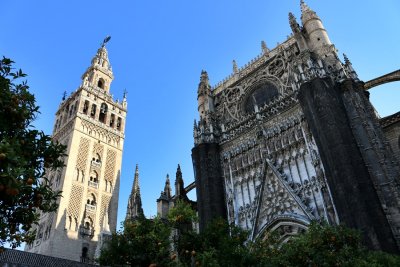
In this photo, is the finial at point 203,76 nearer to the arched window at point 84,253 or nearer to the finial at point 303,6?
the finial at point 303,6

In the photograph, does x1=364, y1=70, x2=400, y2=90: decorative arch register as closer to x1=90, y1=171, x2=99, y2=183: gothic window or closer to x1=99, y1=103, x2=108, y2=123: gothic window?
x1=90, y1=171, x2=99, y2=183: gothic window

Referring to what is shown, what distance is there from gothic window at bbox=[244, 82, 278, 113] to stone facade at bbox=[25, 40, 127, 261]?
17947mm

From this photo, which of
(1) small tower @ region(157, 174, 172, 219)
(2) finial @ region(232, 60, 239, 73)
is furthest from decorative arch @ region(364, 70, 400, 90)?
(1) small tower @ region(157, 174, 172, 219)

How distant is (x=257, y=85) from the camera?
26469 millimetres

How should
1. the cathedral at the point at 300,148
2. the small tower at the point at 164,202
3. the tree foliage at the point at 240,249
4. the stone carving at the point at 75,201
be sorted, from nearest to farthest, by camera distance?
1. the tree foliage at the point at 240,249
2. the cathedral at the point at 300,148
3. the small tower at the point at 164,202
4. the stone carving at the point at 75,201

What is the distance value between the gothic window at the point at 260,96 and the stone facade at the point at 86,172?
1795cm

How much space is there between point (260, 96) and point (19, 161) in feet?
69.8

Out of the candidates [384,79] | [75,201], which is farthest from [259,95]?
[75,201]

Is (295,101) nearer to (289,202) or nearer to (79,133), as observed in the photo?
(289,202)

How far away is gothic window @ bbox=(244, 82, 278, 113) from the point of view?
987 inches

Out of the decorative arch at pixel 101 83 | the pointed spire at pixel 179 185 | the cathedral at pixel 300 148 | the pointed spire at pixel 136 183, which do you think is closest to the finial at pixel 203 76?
the cathedral at pixel 300 148

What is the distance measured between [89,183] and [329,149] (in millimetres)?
25615

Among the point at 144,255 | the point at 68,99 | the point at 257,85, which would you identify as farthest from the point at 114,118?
the point at 144,255

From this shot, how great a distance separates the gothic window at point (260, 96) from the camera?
25.1 metres
